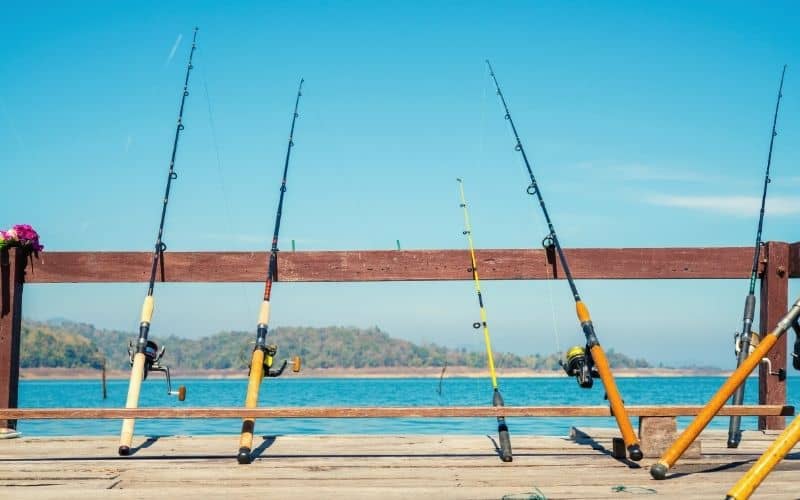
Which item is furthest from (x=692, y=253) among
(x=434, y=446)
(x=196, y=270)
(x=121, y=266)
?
(x=121, y=266)

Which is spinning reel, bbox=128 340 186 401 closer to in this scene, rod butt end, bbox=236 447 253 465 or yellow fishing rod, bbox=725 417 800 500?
rod butt end, bbox=236 447 253 465

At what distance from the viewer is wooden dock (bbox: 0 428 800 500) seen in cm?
452

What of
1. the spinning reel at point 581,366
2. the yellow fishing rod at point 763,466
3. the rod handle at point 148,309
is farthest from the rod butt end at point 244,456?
the yellow fishing rod at point 763,466

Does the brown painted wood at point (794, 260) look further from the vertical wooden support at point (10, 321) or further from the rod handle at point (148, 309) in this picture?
the vertical wooden support at point (10, 321)

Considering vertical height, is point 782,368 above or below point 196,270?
below

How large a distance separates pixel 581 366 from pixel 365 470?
1651 mm

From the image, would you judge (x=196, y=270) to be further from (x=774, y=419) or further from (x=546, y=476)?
(x=774, y=419)

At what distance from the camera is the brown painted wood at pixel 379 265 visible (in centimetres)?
776

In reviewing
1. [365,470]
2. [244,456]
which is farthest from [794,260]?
[244,456]

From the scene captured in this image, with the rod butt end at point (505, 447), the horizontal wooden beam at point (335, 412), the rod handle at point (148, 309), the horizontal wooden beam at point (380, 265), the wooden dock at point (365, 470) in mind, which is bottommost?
the wooden dock at point (365, 470)

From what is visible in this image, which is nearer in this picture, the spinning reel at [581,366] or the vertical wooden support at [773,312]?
the spinning reel at [581,366]

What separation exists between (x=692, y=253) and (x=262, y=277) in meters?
3.54

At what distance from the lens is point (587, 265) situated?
779 cm

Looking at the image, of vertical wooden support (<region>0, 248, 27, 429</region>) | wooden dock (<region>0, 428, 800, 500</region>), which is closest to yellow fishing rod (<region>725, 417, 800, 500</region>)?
wooden dock (<region>0, 428, 800, 500</region>)
